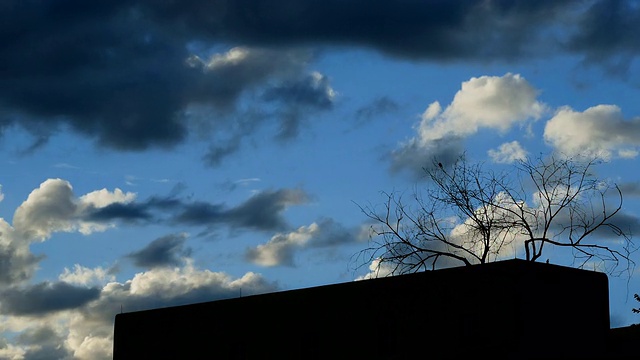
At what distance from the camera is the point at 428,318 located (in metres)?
29.5

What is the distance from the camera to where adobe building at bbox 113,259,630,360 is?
28078 millimetres

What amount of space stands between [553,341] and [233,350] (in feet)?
40.8

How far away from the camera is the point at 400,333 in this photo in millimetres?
30156

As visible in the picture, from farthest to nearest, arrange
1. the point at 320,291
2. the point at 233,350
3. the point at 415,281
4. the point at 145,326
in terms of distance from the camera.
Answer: the point at 145,326
the point at 233,350
the point at 320,291
the point at 415,281

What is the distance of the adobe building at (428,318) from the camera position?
28078 millimetres

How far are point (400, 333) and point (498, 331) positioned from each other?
3.62 metres

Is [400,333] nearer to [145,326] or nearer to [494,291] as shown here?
[494,291]

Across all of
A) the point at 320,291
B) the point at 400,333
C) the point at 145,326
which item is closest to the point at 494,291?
the point at 400,333

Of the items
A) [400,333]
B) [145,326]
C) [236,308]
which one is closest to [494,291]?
[400,333]

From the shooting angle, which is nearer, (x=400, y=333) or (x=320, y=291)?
(x=400, y=333)

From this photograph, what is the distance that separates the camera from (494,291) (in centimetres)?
2812

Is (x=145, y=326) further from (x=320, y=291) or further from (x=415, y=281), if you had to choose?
(x=415, y=281)

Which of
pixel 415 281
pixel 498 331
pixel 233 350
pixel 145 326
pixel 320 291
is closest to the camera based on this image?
pixel 498 331

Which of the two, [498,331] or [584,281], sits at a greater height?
[584,281]
